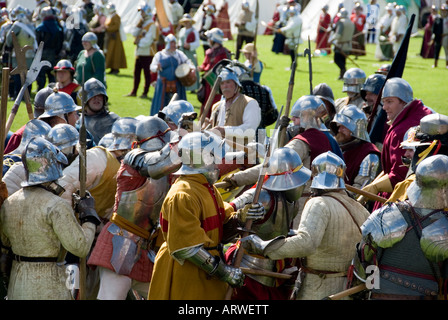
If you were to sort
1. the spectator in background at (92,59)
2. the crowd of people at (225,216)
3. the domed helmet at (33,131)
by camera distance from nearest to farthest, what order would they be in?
the crowd of people at (225,216) → the domed helmet at (33,131) → the spectator in background at (92,59)

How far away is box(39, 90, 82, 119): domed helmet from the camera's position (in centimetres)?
711

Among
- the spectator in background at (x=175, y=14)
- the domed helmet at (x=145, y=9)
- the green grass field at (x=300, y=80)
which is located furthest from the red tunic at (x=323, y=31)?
the domed helmet at (x=145, y=9)

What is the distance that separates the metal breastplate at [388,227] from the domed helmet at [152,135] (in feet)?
6.13

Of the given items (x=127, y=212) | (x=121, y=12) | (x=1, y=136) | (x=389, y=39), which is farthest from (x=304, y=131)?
(x=121, y=12)

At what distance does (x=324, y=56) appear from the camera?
24.2 metres

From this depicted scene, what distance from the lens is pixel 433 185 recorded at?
13.8 ft

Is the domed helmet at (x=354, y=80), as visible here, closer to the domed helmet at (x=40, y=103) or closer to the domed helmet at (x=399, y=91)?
the domed helmet at (x=399, y=91)

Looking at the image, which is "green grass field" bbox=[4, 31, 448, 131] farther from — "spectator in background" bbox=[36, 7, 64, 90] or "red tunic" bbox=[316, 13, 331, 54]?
"spectator in background" bbox=[36, 7, 64, 90]

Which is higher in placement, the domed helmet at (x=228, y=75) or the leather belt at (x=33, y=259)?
the domed helmet at (x=228, y=75)

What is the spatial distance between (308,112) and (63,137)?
6.94ft

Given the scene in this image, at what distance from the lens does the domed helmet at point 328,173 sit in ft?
15.3

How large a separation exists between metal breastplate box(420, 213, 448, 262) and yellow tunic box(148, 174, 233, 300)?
1.23 meters

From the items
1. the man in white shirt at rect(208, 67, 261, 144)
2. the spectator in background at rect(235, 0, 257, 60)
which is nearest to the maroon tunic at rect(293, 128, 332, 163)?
the man in white shirt at rect(208, 67, 261, 144)

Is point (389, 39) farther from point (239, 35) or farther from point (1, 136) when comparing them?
point (1, 136)
